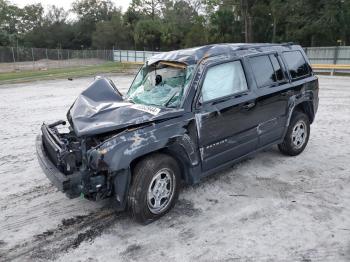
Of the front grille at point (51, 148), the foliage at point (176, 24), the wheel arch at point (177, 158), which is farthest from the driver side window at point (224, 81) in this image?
the foliage at point (176, 24)

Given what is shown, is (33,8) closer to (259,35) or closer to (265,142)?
(259,35)

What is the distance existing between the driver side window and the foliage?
31108 mm

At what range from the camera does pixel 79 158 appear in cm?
392

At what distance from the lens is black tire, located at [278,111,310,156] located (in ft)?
19.6

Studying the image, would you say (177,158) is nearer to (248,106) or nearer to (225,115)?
(225,115)

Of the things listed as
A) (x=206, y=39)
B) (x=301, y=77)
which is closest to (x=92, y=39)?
(x=206, y=39)

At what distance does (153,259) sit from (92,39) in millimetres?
63689

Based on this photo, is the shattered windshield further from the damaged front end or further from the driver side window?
the driver side window

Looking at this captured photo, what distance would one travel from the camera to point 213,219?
4207mm

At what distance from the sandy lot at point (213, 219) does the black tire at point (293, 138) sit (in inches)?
6.2

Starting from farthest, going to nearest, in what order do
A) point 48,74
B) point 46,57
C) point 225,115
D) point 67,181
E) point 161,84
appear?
point 46,57 < point 48,74 < point 161,84 < point 225,115 < point 67,181

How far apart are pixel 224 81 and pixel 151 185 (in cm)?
180

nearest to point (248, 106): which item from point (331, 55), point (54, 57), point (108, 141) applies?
point (108, 141)

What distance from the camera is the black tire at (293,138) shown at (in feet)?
19.6
